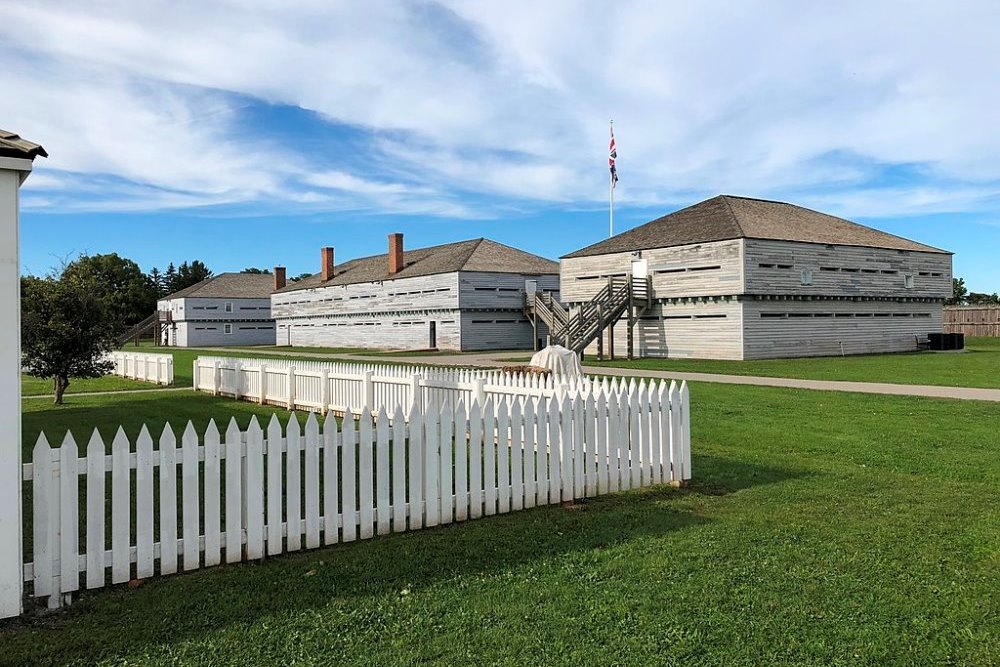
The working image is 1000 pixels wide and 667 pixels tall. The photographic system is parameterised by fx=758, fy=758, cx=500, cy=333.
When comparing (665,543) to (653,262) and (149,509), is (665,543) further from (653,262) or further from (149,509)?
(653,262)

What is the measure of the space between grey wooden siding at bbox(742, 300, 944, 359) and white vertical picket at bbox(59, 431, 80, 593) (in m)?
30.7

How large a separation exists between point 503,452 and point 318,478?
5.33ft

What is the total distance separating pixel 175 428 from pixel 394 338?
41.8 m

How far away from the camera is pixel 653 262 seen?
36.6m

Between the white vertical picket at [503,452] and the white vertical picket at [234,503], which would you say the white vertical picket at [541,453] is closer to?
the white vertical picket at [503,452]

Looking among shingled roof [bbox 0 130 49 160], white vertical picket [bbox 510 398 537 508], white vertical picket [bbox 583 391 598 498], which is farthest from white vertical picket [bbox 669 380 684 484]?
shingled roof [bbox 0 130 49 160]

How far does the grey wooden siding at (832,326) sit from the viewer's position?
33406 mm

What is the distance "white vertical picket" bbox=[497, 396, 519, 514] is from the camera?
6641 millimetres

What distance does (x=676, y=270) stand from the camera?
3562 cm

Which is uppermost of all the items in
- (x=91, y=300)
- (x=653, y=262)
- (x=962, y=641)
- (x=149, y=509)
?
(x=653, y=262)

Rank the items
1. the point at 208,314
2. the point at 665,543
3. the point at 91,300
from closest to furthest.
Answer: the point at 665,543
the point at 91,300
the point at 208,314

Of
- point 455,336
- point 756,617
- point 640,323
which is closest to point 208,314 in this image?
point 455,336

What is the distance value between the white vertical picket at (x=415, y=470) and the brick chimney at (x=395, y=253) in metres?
50.2

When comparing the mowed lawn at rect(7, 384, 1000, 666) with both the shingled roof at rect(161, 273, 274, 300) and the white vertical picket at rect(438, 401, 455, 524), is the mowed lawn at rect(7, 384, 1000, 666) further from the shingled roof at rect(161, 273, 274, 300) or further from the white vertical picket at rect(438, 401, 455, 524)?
the shingled roof at rect(161, 273, 274, 300)
